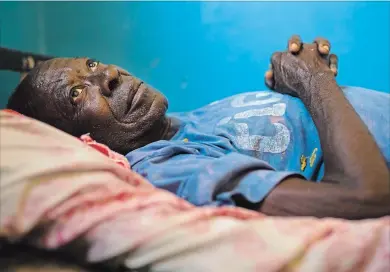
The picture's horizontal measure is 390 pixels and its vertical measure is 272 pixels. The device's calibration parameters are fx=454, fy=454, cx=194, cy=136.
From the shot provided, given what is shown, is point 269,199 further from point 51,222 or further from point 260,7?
point 260,7

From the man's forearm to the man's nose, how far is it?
16.6 inches

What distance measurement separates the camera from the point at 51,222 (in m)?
0.43

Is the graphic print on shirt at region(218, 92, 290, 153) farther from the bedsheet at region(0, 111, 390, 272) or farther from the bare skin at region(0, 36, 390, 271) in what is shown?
the bedsheet at region(0, 111, 390, 272)

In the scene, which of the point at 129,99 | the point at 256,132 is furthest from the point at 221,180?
the point at 129,99

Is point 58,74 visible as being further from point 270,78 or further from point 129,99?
point 270,78

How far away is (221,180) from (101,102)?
0.42 meters

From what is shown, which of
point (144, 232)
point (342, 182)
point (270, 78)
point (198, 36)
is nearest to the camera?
point (144, 232)

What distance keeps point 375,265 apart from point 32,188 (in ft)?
1.11

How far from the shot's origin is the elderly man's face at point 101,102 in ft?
3.07

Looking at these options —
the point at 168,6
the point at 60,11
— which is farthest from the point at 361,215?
the point at 60,11

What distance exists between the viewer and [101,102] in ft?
3.05

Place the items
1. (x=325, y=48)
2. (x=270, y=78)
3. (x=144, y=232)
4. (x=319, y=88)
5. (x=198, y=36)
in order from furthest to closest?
1. (x=198, y=36)
2. (x=270, y=78)
3. (x=325, y=48)
4. (x=319, y=88)
5. (x=144, y=232)

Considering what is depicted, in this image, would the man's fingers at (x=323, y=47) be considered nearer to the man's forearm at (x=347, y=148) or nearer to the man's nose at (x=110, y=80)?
the man's forearm at (x=347, y=148)

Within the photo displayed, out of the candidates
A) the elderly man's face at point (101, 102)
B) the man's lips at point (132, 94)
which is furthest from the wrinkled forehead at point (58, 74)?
the man's lips at point (132, 94)
